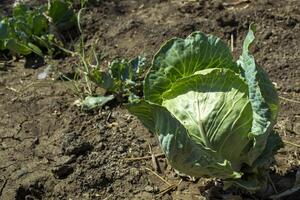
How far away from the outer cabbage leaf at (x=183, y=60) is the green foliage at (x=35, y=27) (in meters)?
1.81

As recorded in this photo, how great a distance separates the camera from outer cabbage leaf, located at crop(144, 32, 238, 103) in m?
2.69

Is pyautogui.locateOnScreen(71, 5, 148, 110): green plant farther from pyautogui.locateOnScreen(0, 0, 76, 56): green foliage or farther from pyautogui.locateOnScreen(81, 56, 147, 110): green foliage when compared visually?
pyautogui.locateOnScreen(0, 0, 76, 56): green foliage

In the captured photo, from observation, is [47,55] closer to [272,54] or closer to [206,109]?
[272,54]

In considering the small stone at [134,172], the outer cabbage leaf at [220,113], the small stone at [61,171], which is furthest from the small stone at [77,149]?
the outer cabbage leaf at [220,113]

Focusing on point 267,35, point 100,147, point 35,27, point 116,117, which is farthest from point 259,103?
point 35,27

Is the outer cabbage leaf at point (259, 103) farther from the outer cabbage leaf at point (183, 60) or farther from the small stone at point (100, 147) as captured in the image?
the small stone at point (100, 147)

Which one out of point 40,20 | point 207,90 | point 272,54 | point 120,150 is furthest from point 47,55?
point 207,90

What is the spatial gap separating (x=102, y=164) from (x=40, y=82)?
3.78ft

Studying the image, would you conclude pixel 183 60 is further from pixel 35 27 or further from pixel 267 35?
pixel 35 27

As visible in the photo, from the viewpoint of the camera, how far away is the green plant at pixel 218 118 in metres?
2.46

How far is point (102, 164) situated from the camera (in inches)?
128

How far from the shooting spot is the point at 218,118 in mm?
2520

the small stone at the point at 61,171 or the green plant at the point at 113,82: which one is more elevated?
the green plant at the point at 113,82

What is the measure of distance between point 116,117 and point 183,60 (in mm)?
1038
